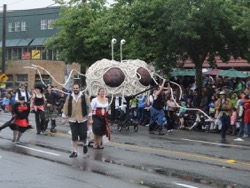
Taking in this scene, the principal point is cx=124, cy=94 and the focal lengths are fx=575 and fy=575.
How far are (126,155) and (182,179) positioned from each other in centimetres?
380

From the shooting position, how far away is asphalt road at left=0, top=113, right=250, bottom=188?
10.6 meters

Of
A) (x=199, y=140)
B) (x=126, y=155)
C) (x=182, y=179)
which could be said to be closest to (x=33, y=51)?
(x=199, y=140)

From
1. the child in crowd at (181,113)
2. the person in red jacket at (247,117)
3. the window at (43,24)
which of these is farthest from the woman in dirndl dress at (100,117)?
the window at (43,24)

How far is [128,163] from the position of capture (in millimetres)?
13141

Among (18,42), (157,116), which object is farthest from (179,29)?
(18,42)

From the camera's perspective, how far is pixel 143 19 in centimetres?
2755

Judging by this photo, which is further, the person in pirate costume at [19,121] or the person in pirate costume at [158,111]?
the person in pirate costume at [158,111]

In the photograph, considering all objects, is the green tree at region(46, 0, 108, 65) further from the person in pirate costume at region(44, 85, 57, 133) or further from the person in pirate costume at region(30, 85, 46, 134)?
the person in pirate costume at region(30, 85, 46, 134)

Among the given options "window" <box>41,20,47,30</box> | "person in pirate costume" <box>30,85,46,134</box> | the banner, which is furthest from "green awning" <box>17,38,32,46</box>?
"person in pirate costume" <box>30,85,46,134</box>

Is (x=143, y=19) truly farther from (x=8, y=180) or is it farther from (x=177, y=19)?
(x=8, y=180)

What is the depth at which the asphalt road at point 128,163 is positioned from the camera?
10.6 meters

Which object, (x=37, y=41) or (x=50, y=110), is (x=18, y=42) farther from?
(x=50, y=110)

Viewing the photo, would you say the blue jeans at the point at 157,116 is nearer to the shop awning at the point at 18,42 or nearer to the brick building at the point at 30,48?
the brick building at the point at 30,48

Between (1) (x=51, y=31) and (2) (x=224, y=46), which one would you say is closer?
(2) (x=224, y=46)
